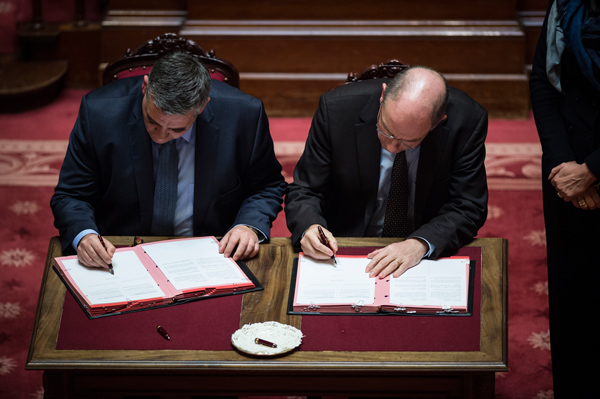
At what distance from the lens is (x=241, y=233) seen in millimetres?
2469

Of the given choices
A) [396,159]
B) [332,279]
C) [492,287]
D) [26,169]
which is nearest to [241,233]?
[332,279]

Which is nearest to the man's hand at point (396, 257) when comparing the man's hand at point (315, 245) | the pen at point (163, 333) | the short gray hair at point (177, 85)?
the man's hand at point (315, 245)

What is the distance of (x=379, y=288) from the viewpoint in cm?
222

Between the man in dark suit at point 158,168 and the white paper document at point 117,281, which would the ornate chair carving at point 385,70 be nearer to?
the man in dark suit at point 158,168

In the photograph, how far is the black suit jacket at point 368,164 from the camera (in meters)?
2.64

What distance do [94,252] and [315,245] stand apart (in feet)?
2.19

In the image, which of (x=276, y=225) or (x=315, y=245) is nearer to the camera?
(x=315, y=245)

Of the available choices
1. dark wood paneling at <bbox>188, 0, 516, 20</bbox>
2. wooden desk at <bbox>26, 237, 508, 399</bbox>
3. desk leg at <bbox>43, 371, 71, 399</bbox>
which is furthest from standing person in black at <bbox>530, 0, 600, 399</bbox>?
dark wood paneling at <bbox>188, 0, 516, 20</bbox>

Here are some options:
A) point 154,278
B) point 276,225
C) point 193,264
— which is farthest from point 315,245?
point 276,225

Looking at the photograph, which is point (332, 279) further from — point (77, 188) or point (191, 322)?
point (77, 188)

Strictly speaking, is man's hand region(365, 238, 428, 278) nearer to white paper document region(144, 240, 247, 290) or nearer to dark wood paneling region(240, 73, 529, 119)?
white paper document region(144, 240, 247, 290)

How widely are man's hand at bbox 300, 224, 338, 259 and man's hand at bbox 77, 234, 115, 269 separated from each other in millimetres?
589

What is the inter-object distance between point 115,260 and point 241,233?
1.31 ft

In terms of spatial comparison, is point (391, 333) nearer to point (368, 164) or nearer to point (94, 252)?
point (368, 164)
